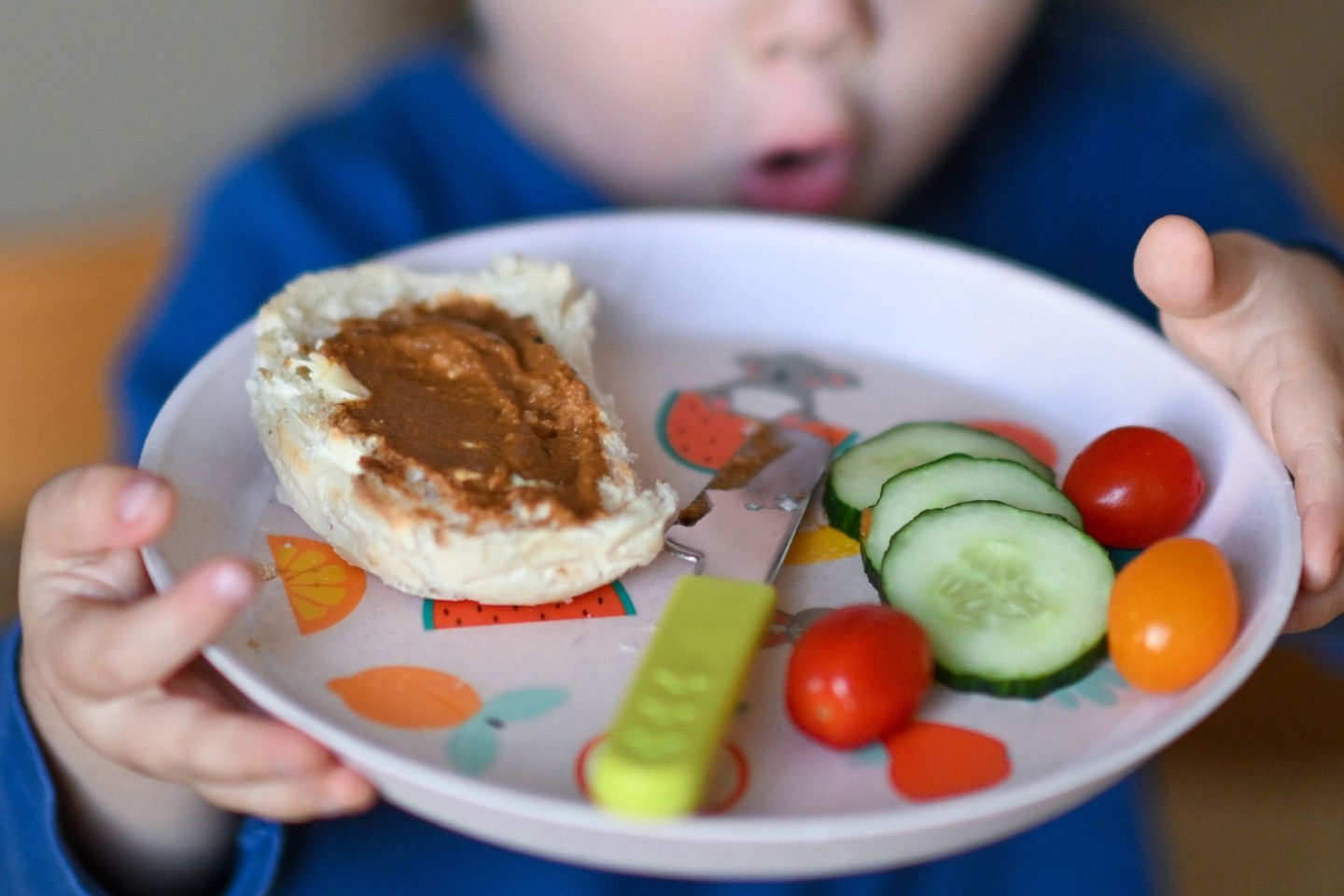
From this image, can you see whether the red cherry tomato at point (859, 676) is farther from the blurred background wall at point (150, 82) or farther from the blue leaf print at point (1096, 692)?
the blurred background wall at point (150, 82)

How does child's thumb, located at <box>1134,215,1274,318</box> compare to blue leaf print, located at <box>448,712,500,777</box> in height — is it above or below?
above

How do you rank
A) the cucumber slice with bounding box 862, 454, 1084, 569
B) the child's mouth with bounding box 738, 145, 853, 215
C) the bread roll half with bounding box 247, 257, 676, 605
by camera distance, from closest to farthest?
the bread roll half with bounding box 247, 257, 676, 605 → the cucumber slice with bounding box 862, 454, 1084, 569 → the child's mouth with bounding box 738, 145, 853, 215

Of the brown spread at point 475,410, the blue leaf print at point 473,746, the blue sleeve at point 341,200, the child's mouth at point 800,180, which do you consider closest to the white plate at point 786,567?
the blue leaf print at point 473,746

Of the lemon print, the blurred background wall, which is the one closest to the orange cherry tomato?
the lemon print

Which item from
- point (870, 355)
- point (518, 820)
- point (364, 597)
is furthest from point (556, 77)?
point (518, 820)

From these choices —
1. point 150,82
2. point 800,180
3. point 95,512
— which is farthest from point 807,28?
point 150,82

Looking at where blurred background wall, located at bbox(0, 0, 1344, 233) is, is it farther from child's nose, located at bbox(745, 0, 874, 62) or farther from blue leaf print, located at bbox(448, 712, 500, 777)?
blue leaf print, located at bbox(448, 712, 500, 777)

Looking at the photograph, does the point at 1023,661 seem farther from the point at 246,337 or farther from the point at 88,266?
the point at 88,266

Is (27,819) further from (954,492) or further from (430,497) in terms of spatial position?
(954,492)
